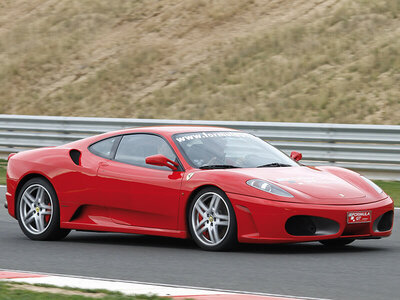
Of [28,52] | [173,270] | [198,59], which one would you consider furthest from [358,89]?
[173,270]

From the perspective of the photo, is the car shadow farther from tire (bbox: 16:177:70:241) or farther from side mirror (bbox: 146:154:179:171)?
side mirror (bbox: 146:154:179:171)

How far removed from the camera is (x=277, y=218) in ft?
25.5

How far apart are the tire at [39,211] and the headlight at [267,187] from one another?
90.9 inches

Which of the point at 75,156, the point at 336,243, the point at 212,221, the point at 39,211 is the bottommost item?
the point at 336,243

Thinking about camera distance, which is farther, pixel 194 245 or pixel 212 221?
pixel 194 245

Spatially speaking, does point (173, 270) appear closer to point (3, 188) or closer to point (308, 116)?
point (3, 188)

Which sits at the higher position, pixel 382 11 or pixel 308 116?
pixel 382 11

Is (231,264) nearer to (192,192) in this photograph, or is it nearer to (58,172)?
(192,192)

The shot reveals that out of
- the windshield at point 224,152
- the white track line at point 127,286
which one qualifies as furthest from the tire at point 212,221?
the white track line at point 127,286

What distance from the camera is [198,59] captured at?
25.5m

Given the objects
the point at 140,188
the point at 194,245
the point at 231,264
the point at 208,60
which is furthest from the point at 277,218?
the point at 208,60

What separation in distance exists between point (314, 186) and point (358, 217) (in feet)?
1.59

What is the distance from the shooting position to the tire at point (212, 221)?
795 centimetres

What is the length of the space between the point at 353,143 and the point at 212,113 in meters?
7.59
